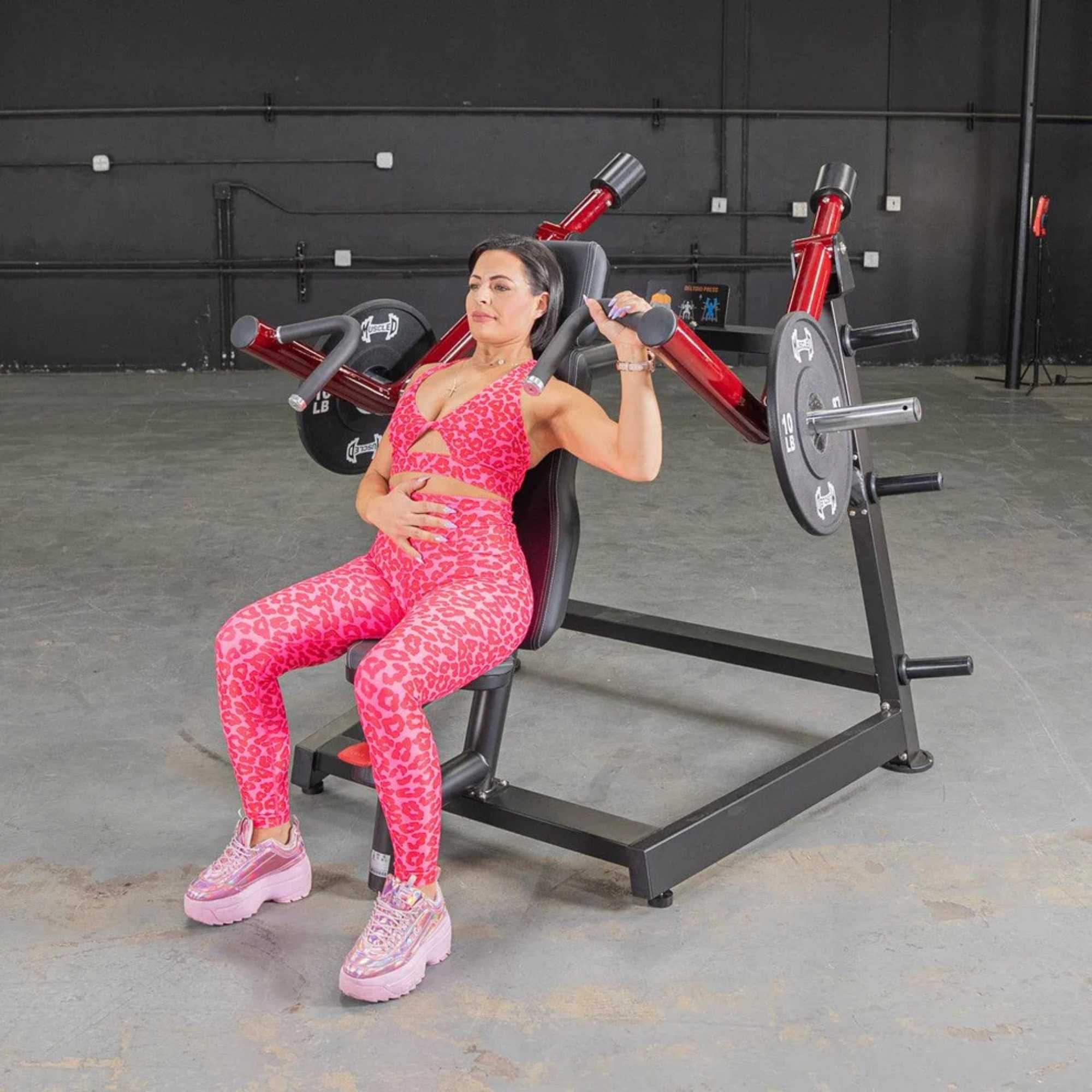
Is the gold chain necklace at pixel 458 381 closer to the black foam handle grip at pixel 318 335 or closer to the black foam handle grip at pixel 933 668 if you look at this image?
the black foam handle grip at pixel 318 335

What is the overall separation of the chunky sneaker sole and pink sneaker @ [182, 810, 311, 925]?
0.27m

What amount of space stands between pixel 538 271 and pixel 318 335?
399mm

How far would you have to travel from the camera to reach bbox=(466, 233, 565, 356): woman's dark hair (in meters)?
2.34

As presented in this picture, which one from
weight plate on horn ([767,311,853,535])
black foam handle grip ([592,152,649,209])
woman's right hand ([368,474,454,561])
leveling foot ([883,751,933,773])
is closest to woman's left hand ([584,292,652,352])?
weight plate on horn ([767,311,853,535])

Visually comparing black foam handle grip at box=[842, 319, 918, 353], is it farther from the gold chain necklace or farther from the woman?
the gold chain necklace

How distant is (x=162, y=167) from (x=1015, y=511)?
6.22 meters

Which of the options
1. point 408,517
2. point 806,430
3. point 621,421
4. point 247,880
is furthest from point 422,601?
point 806,430

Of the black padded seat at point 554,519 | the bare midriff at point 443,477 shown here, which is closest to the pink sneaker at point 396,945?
the black padded seat at point 554,519

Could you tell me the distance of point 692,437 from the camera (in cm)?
659

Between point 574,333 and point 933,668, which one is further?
point 933,668

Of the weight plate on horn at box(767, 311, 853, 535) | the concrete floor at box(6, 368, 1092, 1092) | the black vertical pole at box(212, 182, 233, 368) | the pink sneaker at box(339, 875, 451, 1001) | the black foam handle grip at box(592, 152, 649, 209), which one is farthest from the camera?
the black vertical pole at box(212, 182, 233, 368)

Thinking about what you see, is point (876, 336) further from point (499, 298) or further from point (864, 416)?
point (499, 298)

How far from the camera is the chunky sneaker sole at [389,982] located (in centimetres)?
191

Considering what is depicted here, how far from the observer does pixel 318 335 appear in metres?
2.28
